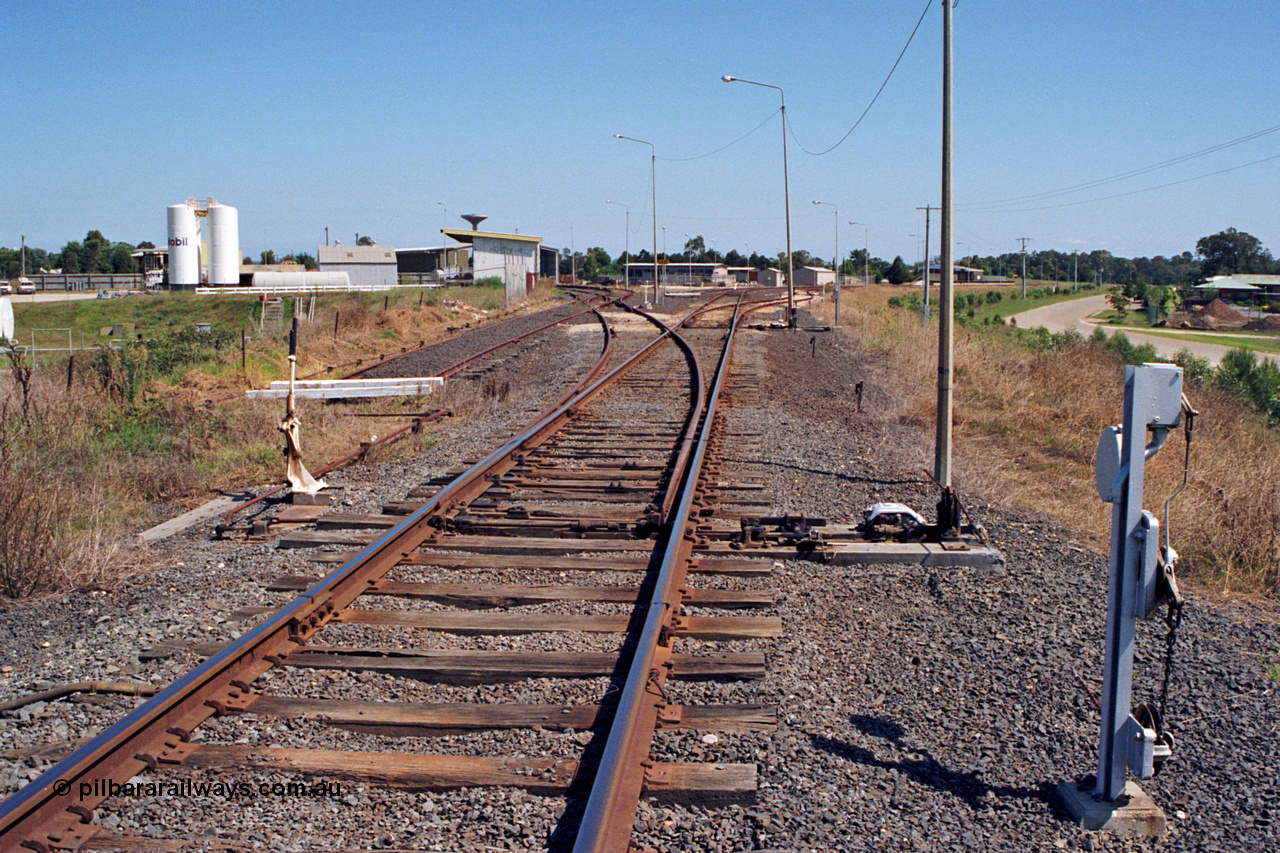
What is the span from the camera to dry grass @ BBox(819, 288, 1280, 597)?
7402 mm

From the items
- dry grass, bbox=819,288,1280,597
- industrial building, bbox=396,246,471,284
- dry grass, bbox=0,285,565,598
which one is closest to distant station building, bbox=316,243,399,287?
industrial building, bbox=396,246,471,284

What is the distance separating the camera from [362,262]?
245ft

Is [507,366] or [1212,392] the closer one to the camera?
[507,366]

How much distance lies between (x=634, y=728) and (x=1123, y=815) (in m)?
1.82

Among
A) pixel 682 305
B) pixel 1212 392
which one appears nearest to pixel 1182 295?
pixel 682 305

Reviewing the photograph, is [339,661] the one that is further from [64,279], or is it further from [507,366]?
[64,279]

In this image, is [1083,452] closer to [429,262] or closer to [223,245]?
[223,245]

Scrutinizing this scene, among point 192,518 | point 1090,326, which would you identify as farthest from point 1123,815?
point 1090,326

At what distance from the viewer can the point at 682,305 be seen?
4144 cm

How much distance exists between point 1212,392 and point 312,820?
21.1 metres

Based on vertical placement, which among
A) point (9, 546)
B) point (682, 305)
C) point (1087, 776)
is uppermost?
point (682, 305)

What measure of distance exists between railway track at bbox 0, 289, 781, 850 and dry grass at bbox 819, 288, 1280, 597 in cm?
332

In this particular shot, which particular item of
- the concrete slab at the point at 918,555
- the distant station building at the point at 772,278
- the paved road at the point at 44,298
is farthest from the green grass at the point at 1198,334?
the paved road at the point at 44,298

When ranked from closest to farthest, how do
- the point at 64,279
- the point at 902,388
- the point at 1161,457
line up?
the point at 1161,457
the point at 902,388
the point at 64,279
